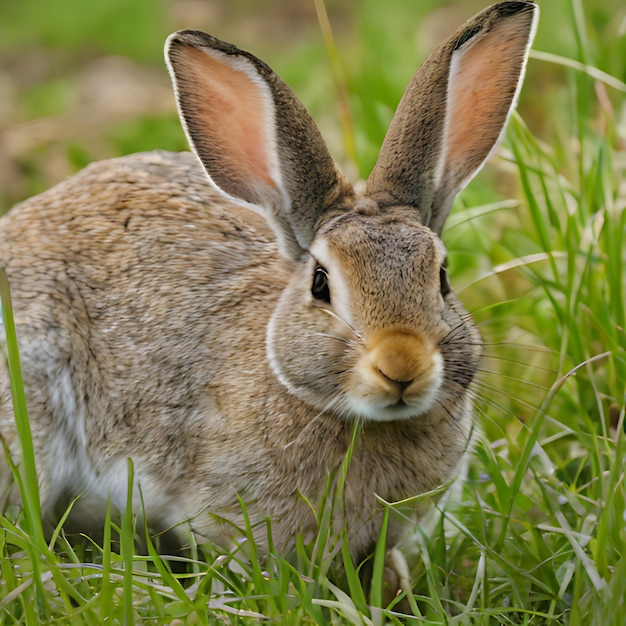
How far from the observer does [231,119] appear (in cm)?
423

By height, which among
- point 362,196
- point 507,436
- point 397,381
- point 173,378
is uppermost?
point 362,196

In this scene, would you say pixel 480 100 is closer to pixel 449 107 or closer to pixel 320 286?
pixel 449 107

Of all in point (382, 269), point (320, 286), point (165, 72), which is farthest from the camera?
point (165, 72)

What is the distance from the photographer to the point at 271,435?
404cm

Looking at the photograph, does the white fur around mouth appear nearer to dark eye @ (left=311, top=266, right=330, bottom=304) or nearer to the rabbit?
the rabbit

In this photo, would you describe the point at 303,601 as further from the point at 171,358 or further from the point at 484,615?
the point at 171,358

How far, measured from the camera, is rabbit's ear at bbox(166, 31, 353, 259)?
403 centimetres

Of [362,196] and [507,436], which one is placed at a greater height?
[362,196]

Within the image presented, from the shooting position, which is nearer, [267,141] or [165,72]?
[267,141]

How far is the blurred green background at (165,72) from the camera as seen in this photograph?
6.59m

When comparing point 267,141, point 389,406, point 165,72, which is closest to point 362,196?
point 267,141

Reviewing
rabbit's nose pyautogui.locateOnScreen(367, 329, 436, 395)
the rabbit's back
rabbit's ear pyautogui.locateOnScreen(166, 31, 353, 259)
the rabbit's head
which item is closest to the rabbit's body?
the rabbit's back

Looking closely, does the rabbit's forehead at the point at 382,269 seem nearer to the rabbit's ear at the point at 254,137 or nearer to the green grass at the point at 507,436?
the rabbit's ear at the point at 254,137

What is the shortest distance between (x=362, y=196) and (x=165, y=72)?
413 centimetres
